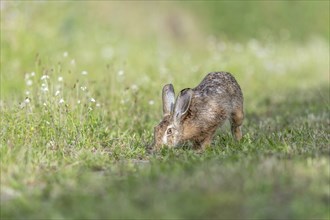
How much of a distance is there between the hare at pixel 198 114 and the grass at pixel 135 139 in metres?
0.27

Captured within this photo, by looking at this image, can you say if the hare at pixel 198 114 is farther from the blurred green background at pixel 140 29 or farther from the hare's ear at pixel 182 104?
the blurred green background at pixel 140 29

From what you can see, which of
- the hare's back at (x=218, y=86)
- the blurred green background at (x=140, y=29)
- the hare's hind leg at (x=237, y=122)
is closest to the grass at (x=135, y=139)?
the blurred green background at (x=140, y=29)

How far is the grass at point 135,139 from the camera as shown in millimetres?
6070

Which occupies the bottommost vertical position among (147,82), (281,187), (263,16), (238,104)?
(281,187)

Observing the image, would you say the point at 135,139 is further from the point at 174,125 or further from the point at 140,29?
the point at 140,29

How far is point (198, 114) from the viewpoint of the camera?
9.23 meters

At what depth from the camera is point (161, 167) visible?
7.38 m

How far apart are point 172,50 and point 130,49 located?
2.17m

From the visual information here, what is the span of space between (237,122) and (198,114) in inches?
31.5

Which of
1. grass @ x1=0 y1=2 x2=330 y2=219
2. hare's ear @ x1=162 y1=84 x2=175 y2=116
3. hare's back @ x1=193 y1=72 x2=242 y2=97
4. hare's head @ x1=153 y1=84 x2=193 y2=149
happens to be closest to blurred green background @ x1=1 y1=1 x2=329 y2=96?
grass @ x1=0 y1=2 x2=330 y2=219

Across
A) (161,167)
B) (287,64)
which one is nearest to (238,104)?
(161,167)

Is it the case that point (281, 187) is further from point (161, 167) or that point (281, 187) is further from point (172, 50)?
point (172, 50)

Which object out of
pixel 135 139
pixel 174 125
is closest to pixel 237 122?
pixel 174 125

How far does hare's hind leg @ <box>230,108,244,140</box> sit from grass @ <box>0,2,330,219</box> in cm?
23
